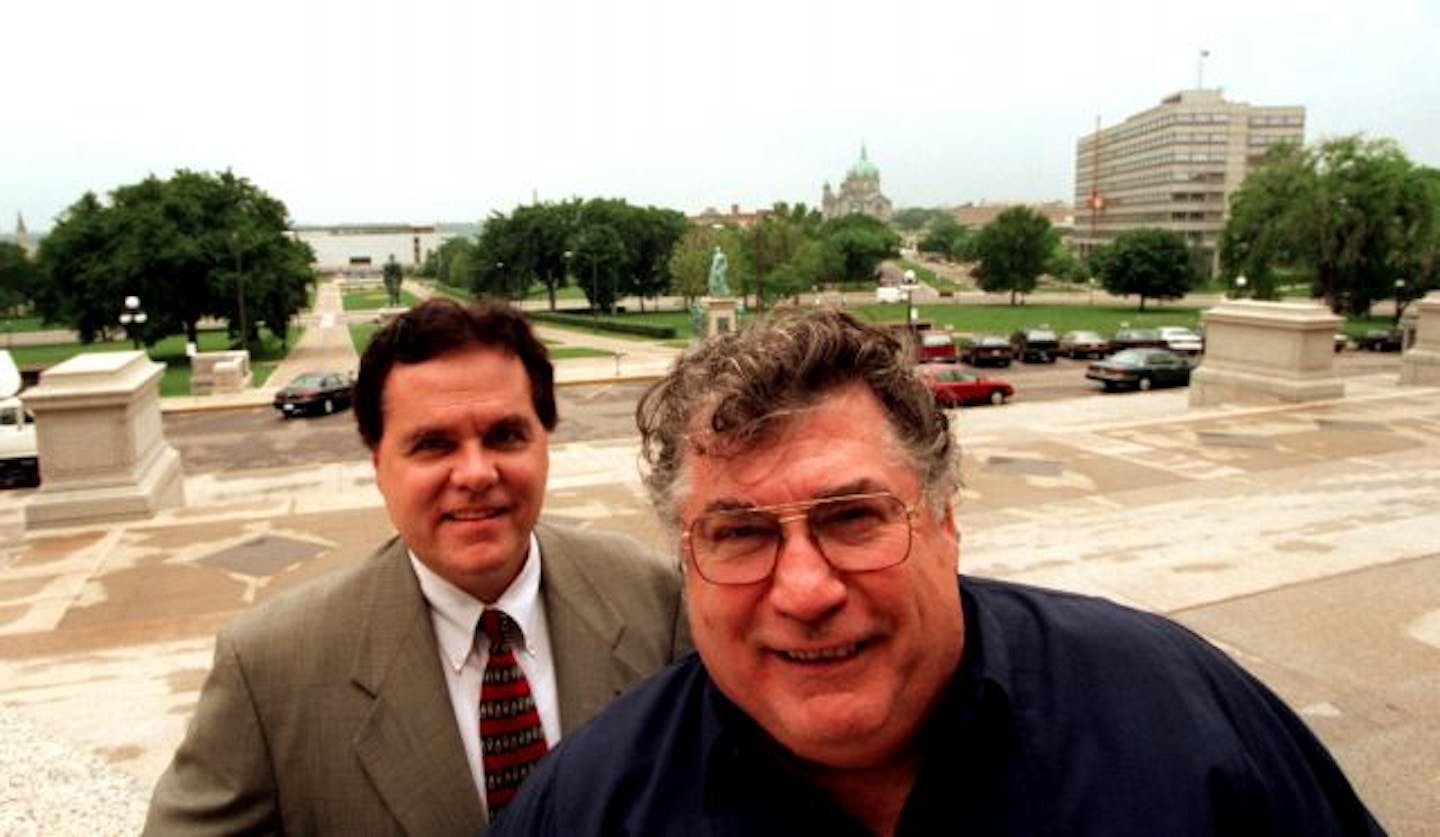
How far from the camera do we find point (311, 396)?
26234 mm

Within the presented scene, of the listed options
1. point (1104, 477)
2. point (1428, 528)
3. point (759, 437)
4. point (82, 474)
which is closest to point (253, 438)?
point (82, 474)

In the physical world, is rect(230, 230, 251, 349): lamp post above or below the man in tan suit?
above

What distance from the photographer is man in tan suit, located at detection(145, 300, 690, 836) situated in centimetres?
210

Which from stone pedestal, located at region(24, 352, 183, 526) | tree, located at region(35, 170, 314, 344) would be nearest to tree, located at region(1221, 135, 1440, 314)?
tree, located at region(35, 170, 314, 344)

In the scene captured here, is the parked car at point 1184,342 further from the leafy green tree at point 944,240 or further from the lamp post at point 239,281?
the leafy green tree at point 944,240

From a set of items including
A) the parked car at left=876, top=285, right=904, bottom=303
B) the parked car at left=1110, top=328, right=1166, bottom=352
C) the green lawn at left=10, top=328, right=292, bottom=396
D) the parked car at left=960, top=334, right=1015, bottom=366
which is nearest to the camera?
the parked car at left=960, top=334, right=1015, bottom=366

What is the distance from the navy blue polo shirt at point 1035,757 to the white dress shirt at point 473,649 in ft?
2.01

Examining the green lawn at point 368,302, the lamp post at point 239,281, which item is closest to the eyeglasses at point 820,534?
the lamp post at point 239,281

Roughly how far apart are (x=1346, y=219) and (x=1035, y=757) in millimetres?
58740

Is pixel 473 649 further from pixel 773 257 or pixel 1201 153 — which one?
pixel 1201 153

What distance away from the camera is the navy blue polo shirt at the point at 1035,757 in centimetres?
141

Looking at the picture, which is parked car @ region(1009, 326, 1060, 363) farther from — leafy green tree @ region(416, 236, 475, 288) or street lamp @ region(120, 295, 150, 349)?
leafy green tree @ region(416, 236, 475, 288)

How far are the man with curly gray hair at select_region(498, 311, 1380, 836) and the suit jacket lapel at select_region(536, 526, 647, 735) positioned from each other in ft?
2.19

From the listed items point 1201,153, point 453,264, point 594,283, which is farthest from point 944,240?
point 594,283
